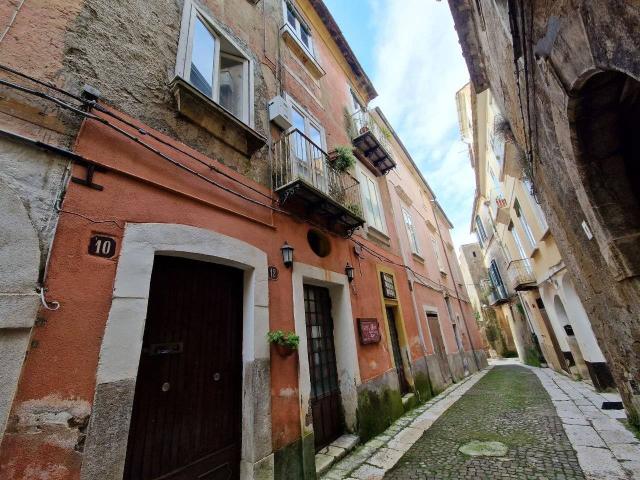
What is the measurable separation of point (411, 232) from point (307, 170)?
23.4 feet

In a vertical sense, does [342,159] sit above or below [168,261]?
above

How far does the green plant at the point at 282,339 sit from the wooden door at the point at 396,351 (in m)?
4.08

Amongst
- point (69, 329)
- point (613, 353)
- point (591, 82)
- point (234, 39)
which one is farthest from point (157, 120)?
point (613, 353)

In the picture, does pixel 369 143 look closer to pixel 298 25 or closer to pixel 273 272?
pixel 298 25

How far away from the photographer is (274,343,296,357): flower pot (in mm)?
3625

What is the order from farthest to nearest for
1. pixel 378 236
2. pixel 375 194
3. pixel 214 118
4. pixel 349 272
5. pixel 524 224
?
1. pixel 524 224
2. pixel 375 194
3. pixel 378 236
4. pixel 349 272
5. pixel 214 118

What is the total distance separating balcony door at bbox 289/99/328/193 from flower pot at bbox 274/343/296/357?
2876 millimetres

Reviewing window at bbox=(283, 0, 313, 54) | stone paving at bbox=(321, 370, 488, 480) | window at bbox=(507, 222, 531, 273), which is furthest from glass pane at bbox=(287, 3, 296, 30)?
window at bbox=(507, 222, 531, 273)

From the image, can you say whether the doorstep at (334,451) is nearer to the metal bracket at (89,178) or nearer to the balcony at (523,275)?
Result: the metal bracket at (89,178)

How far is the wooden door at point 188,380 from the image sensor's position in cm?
253

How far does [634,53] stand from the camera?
1.54 m

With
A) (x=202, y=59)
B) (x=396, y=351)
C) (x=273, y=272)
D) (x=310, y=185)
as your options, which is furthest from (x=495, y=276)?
(x=202, y=59)

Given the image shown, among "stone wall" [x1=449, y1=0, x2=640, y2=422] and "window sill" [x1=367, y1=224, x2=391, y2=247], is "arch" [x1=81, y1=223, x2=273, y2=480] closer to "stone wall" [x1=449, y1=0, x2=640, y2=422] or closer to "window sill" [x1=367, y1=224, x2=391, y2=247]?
"stone wall" [x1=449, y1=0, x2=640, y2=422]

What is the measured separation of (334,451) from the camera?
4.17 m
